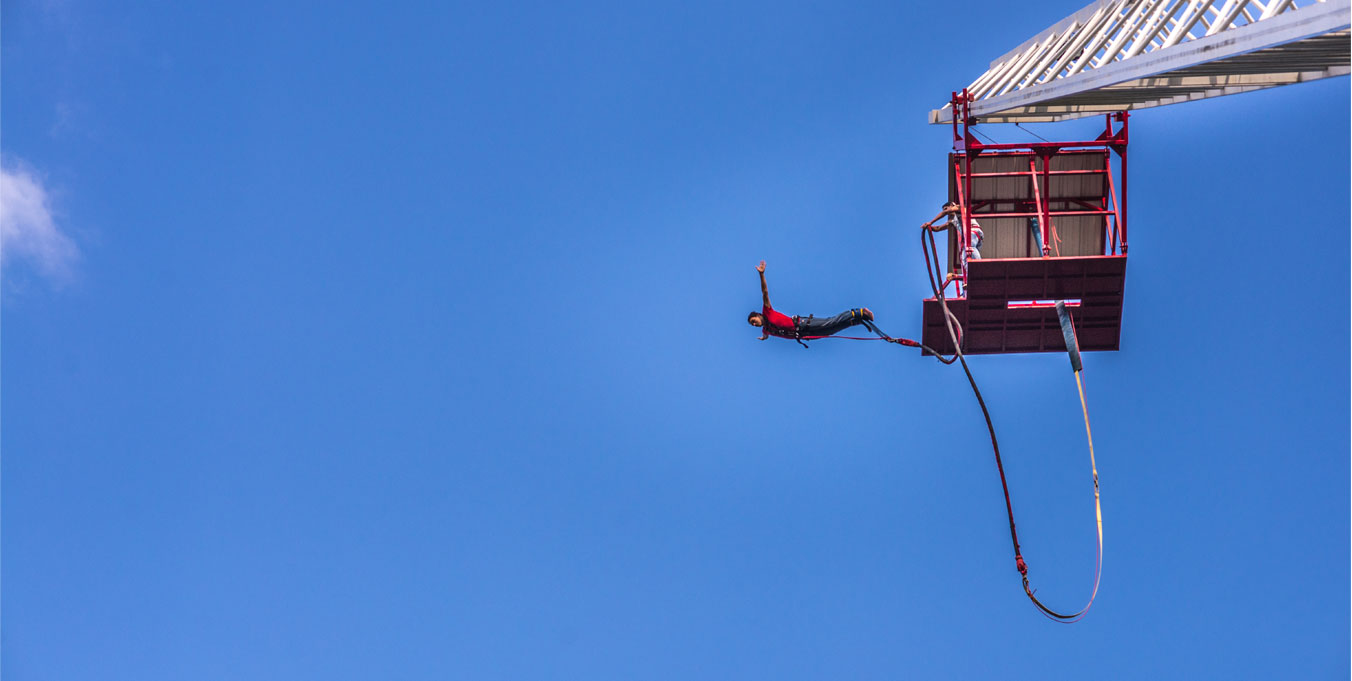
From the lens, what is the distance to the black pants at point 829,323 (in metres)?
21.4

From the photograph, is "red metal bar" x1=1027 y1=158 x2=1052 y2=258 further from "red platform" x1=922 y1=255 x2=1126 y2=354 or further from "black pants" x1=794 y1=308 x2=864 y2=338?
"black pants" x1=794 y1=308 x2=864 y2=338

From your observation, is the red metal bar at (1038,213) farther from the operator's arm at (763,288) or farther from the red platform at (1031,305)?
the operator's arm at (763,288)

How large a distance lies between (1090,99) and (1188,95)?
3.67m

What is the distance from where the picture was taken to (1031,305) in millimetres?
21328

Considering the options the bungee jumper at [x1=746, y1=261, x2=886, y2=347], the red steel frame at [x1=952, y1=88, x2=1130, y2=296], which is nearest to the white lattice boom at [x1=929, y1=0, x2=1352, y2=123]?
the red steel frame at [x1=952, y1=88, x2=1130, y2=296]

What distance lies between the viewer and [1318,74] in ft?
57.0

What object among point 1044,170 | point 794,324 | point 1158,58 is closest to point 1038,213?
point 1044,170

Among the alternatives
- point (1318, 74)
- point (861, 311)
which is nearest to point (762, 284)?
point (861, 311)

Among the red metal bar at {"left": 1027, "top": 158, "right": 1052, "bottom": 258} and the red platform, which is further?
the red metal bar at {"left": 1027, "top": 158, "right": 1052, "bottom": 258}

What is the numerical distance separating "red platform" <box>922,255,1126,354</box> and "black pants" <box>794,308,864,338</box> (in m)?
1.60

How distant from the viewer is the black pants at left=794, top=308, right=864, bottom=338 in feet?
70.1

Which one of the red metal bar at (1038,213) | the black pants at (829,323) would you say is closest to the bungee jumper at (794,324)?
the black pants at (829,323)

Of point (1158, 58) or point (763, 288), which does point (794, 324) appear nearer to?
point (763, 288)

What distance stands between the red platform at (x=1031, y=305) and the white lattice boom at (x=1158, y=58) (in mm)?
3732
